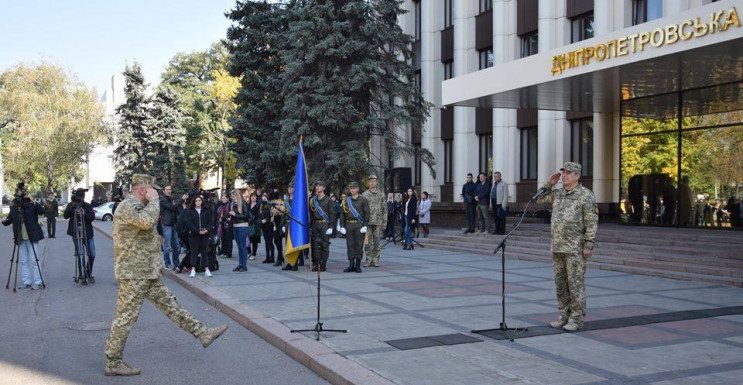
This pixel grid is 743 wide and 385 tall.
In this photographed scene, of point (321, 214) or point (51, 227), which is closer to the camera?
point (321, 214)

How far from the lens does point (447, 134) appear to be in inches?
1239

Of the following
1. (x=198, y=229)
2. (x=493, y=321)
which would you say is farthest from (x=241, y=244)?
(x=493, y=321)

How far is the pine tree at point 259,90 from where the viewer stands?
97.9 ft

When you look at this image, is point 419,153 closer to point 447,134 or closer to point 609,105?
point 447,134

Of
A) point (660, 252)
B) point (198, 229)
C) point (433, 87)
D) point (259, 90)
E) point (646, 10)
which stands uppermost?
point (646, 10)

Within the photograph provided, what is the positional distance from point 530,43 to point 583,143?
16.0 ft

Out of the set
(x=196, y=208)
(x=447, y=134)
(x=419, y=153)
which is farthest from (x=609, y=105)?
(x=196, y=208)

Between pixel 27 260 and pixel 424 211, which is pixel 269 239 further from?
pixel 424 211

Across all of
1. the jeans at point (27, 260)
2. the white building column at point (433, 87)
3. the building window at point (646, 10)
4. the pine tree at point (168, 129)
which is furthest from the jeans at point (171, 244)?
the pine tree at point (168, 129)

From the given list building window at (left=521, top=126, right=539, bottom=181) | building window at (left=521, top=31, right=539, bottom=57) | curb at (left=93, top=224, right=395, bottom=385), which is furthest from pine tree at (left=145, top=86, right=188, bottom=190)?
curb at (left=93, top=224, right=395, bottom=385)

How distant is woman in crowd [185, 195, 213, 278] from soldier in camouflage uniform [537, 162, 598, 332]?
7.67 m

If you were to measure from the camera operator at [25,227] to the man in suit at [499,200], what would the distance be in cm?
1193

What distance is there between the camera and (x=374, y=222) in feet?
51.0

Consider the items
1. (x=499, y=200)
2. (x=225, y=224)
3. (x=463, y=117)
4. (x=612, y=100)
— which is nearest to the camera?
(x=225, y=224)
